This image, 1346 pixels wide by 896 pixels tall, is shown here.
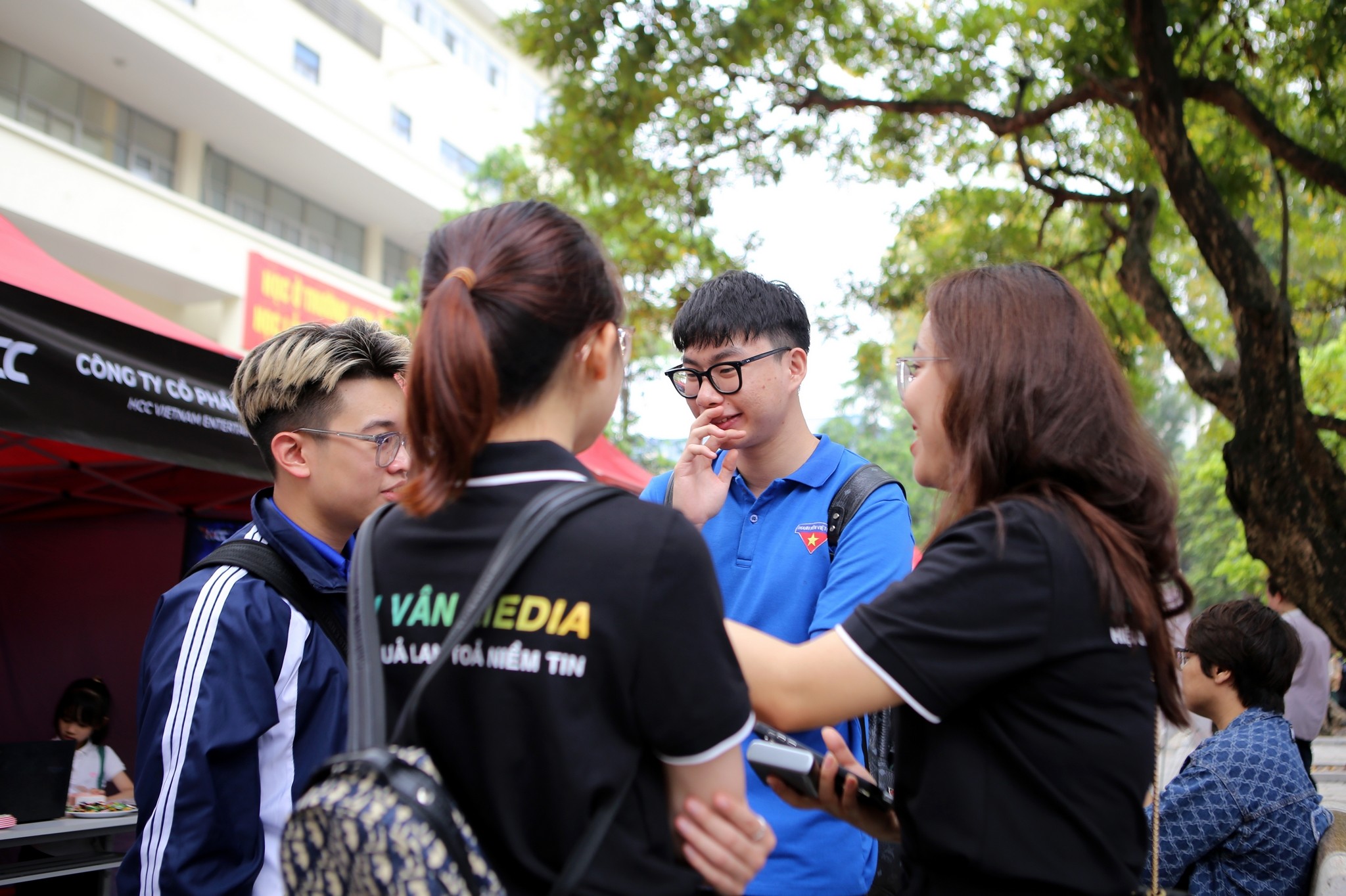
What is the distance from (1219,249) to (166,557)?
6.81 metres

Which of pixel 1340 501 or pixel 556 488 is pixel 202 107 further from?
pixel 556 488

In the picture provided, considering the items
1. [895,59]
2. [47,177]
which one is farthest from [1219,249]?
[47,177]

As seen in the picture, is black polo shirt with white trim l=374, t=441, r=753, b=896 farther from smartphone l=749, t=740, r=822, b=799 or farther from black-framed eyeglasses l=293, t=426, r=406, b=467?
black-framed eyeglasses l=293, t=426, r=406, b=467

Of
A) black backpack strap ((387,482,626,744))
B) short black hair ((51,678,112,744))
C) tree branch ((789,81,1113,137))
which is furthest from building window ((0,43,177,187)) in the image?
black backpack strap ((387,482,626,744))

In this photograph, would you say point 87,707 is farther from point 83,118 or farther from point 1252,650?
point 83,118

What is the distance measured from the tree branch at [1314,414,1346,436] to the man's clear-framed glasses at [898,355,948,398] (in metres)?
5.22

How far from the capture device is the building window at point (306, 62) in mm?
20266

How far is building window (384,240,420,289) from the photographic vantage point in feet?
78.8

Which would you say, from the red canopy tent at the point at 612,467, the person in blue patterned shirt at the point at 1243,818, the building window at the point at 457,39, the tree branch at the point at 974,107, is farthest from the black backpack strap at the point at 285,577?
the building window at the point at 457,39

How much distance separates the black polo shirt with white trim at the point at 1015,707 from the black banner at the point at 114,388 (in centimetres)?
284

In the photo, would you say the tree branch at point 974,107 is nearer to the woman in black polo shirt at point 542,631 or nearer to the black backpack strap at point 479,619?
the woman in black polo shirt at point 542,631

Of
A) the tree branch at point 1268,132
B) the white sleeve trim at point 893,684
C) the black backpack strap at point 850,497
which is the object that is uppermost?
the tree branch at point 1268,132

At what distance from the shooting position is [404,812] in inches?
46.4

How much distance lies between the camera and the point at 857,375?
12.1 meters
